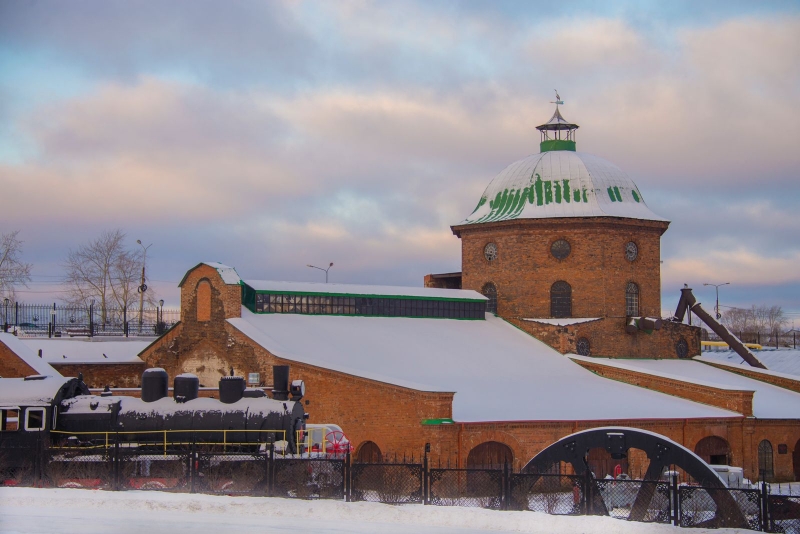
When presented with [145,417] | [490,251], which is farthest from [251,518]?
[490,251]

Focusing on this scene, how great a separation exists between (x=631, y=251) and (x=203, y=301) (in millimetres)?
19652

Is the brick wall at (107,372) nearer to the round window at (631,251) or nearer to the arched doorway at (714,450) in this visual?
the round window at (631,251)

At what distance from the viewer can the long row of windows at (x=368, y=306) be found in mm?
40656

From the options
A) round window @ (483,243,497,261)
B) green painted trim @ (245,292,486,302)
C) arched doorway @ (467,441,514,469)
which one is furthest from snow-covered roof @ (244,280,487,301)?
arched doorway @ (467,441,514,469)

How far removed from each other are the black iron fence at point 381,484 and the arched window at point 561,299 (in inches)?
812

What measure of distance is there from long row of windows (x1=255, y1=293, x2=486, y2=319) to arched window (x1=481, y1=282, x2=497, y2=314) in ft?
3.19

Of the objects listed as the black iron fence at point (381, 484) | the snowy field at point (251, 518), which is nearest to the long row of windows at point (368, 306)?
the black iron fence at point (381, 484)

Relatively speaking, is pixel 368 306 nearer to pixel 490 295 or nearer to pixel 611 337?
pixel 490 295

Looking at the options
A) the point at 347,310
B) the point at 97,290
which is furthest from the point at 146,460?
the point at 97,290

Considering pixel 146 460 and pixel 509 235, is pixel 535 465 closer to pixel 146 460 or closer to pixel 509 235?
pixel 146 460

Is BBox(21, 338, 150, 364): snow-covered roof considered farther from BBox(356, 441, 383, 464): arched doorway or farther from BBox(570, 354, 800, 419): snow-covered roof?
BBox(570, 354, 800, 419): snow-covered roof

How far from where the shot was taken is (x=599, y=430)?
24406 mm

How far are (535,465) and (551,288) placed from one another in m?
21.5

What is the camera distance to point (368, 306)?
42.8m
